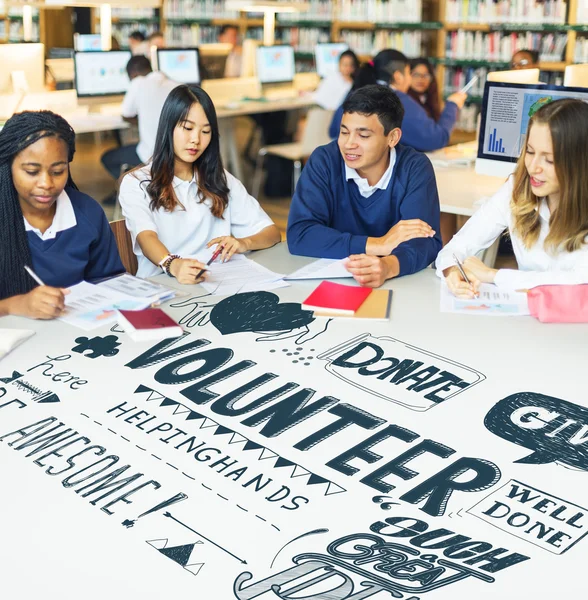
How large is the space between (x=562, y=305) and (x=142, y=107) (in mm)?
3644

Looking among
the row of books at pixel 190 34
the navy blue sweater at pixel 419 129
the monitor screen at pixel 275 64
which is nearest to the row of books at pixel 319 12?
the monitor screen at pixel 275 64

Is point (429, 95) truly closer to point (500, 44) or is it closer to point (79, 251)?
point (500, 44)

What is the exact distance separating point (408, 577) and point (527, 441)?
43 cm

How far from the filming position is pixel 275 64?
275 inches

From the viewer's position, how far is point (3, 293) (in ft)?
6.46

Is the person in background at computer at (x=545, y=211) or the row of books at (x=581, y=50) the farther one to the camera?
the row of books at (x=581, y=50)

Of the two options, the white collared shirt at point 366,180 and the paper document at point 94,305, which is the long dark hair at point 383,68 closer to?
the white collared shirt at point 366,180

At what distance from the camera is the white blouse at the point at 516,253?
2.03 m

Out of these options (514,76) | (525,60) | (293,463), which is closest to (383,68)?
(514,76)

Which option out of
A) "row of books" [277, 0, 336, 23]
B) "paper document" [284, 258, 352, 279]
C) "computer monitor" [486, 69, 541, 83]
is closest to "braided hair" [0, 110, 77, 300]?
"paper document" [284, 258, 352, 279]

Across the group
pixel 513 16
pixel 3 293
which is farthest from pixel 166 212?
pixel 513 16

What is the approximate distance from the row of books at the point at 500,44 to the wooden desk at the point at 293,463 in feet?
17.3

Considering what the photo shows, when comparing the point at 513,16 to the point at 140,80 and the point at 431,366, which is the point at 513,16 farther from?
the point at 431,366

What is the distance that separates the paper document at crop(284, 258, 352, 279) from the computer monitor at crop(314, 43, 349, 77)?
522cm
